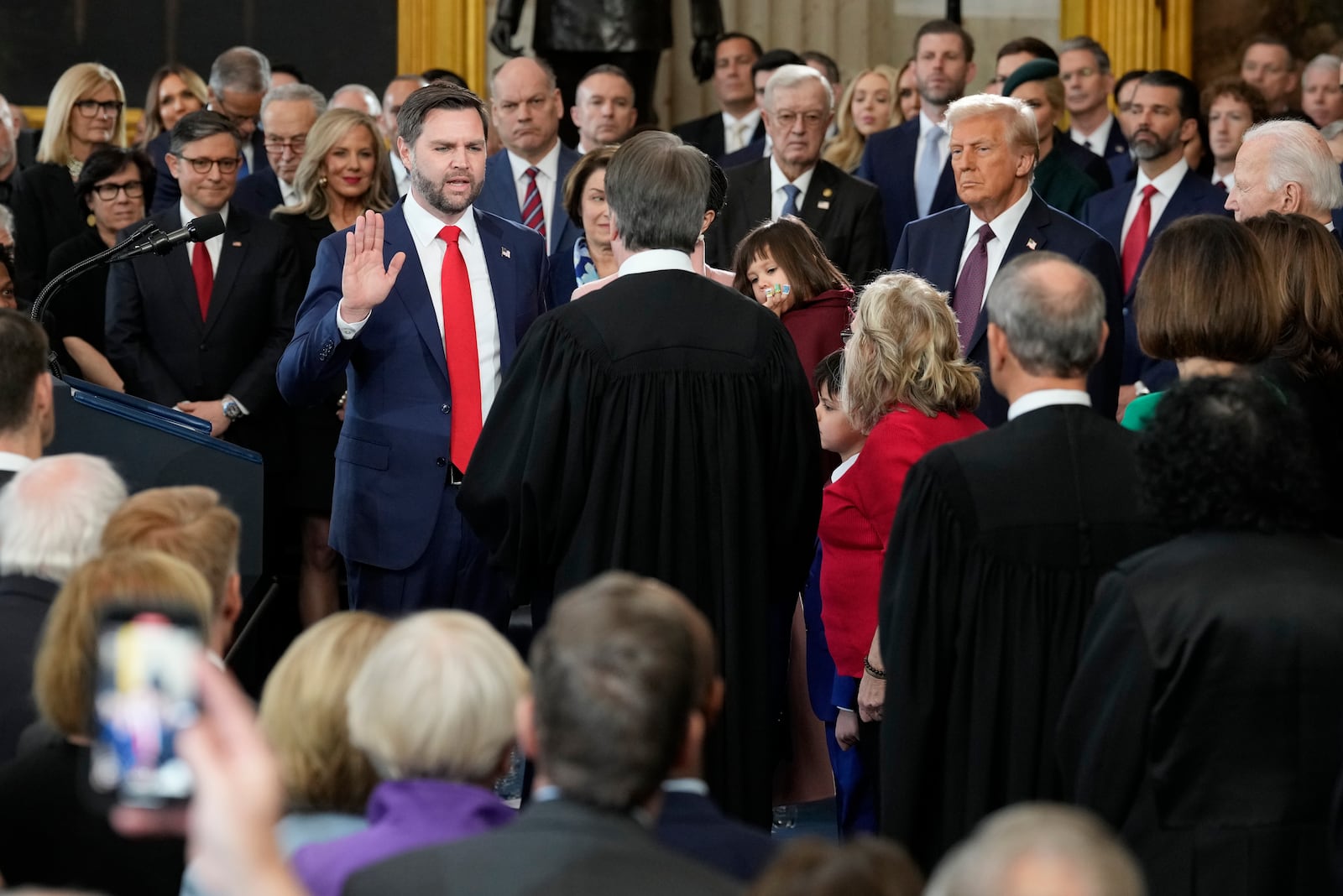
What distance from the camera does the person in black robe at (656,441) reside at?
12.9ft

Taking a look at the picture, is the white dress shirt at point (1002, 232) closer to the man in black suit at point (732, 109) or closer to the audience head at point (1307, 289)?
the audience head at point (1307, 289)

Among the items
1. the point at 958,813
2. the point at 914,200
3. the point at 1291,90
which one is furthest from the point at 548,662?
the point at 1291,90

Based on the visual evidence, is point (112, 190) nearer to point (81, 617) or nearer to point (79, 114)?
point (79, 114)

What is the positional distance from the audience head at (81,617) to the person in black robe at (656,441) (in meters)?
1.37

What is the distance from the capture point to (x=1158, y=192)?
23.7 ft

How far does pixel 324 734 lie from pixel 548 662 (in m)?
0.47

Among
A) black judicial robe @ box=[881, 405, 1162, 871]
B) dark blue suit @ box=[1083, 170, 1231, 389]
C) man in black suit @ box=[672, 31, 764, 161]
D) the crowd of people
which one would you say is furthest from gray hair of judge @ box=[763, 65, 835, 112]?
black judicial robe @ box=[881, 405, 1162, 871]

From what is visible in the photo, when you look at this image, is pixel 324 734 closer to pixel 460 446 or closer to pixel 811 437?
pixel 811 437

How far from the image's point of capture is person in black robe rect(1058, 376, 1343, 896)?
9.53 feet

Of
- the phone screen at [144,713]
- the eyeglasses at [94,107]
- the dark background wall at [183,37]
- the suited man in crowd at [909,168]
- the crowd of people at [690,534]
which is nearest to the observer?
the phone screen at [144,713]

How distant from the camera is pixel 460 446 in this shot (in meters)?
4.65

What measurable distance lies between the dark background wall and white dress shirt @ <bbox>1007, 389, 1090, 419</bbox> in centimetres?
783

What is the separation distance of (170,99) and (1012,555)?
6.13m

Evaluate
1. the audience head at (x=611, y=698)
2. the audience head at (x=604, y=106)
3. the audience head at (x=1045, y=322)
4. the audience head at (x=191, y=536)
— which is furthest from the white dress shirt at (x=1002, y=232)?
the audience head at (x=611, y=698)
